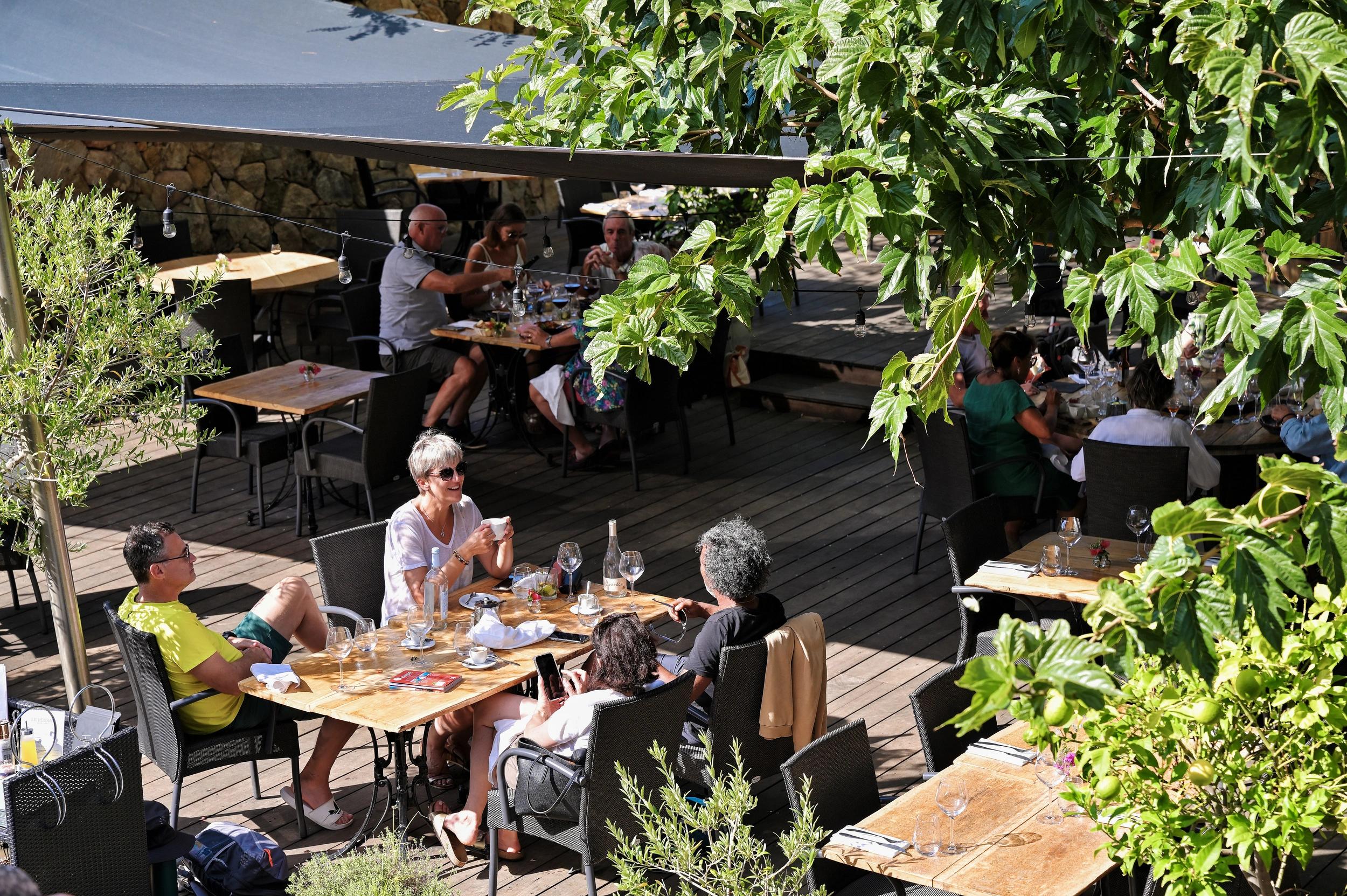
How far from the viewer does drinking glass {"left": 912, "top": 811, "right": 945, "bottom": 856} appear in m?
3.65

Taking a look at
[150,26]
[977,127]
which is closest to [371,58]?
[150,26]

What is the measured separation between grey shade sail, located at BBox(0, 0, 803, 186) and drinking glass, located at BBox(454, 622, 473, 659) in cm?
164

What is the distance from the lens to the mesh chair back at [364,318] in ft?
31.6

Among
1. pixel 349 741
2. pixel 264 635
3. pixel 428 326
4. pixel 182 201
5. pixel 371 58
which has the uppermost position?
pixel 371 58

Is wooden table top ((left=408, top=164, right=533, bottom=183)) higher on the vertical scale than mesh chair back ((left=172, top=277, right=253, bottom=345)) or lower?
higher

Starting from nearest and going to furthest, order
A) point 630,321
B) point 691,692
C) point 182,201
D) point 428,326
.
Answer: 1. point 630,321
2. point 691,692
3. point 428,326
4. point 182,201

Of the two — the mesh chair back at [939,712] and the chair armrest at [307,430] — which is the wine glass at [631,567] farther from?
the chair armrest at [307,430]

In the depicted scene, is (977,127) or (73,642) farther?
(73,642)

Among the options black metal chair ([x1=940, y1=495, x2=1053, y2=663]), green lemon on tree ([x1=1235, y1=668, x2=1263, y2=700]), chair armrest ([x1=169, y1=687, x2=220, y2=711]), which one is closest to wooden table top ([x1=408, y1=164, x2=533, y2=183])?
black metal chair ([x1=940, y1=495, x2=1053, y2=663])

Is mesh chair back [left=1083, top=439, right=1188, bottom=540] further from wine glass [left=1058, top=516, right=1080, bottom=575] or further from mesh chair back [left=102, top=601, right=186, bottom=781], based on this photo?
mesh chair back [left=102, top=601, right=186, bottom=781]

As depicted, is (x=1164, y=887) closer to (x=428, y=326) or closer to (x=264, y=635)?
(x=264, y=635)

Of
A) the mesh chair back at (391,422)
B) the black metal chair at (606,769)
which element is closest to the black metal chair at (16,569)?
the mesh chair back at (391,422)

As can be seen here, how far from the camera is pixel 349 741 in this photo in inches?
228

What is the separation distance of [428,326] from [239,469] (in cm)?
161
